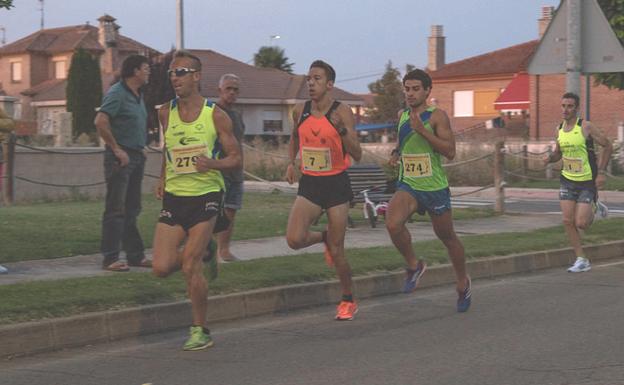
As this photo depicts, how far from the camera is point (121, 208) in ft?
33.3

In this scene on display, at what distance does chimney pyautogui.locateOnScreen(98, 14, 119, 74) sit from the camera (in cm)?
6197

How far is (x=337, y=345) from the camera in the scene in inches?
299

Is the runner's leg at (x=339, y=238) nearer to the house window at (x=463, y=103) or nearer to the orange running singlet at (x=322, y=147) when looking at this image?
the orange running singlet at (x=322, y=147)

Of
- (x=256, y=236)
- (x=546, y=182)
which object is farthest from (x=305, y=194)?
(x=546, y=182)

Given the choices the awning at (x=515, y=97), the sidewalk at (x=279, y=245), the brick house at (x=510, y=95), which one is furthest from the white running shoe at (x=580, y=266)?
the awning at (x=515, y=97)

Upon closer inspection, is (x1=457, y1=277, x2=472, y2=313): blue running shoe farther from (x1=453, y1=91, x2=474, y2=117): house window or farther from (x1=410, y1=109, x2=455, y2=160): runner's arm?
(x1=453, y1=91, x2=474, y2=117): house window

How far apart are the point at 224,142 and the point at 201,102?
327mm

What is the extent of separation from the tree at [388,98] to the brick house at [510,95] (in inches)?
427

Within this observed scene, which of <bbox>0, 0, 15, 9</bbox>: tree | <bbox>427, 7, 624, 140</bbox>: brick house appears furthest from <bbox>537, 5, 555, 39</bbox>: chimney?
<bbox>0, 0, 15, 9</bbox>: tree

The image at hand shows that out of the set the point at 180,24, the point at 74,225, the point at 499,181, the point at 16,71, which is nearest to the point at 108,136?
the point at 74,225

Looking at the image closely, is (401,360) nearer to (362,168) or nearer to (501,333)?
(501,333)

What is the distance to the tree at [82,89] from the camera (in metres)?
53.4

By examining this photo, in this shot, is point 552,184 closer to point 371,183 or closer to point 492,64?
point 371,183

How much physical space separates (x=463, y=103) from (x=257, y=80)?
37.7ft
